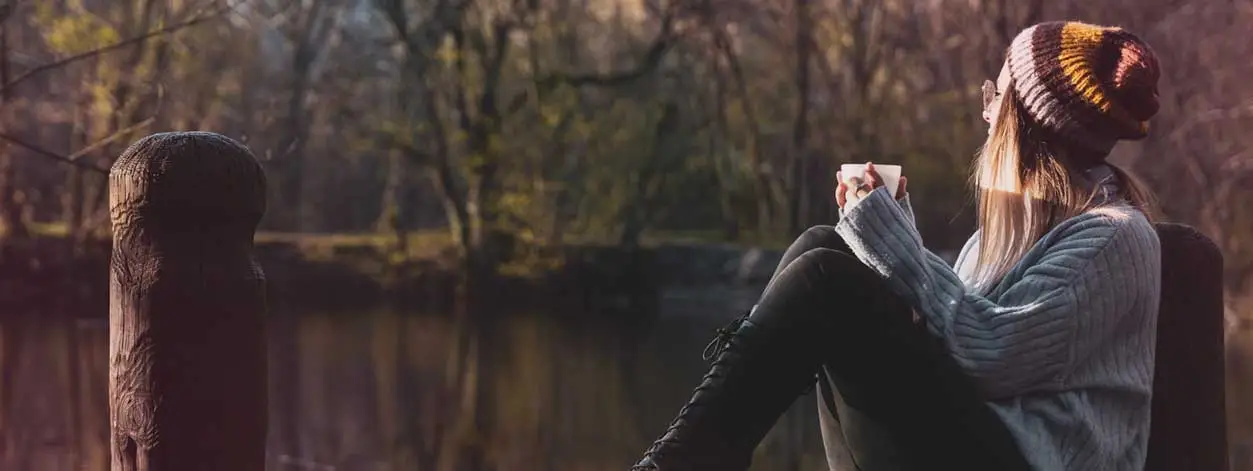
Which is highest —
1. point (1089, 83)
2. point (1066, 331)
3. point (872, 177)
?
point (1089, 83)

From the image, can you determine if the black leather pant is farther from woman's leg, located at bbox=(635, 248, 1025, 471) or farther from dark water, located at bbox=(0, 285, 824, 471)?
dark water, located at bbox=(0, 285, 824, 471)

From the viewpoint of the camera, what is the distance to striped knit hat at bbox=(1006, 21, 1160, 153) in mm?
1782

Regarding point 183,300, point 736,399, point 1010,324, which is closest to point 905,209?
point 1010,324

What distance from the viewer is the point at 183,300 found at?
1550 millimetres

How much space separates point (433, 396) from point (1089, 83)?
5447mm

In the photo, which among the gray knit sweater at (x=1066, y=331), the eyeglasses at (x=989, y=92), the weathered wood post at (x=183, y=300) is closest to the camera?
the weathered wood post at (x=183, y=300)

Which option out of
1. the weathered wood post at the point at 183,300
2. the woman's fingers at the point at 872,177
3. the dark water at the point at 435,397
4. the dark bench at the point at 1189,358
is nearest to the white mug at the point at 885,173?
the woman's fingers at the point at 872,177

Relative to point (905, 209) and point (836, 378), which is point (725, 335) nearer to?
point (836, 378)

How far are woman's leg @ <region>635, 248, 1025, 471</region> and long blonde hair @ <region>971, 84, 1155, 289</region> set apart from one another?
0.25 metres

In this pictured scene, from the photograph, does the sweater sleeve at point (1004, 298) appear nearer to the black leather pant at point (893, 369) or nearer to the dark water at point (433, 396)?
the black leather pant at point (893, 369)

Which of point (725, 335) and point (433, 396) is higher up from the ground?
point (725, 335)

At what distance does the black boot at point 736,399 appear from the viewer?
5.85ft

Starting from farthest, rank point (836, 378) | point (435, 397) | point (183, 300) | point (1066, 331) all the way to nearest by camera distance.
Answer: point (435, 397), point (836, 378), point (1066, 331), point (183, 300)

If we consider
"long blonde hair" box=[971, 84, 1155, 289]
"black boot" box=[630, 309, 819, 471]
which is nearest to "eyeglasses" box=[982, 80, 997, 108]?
"long blonde hair" box=[971, 84, 1155, 289]
